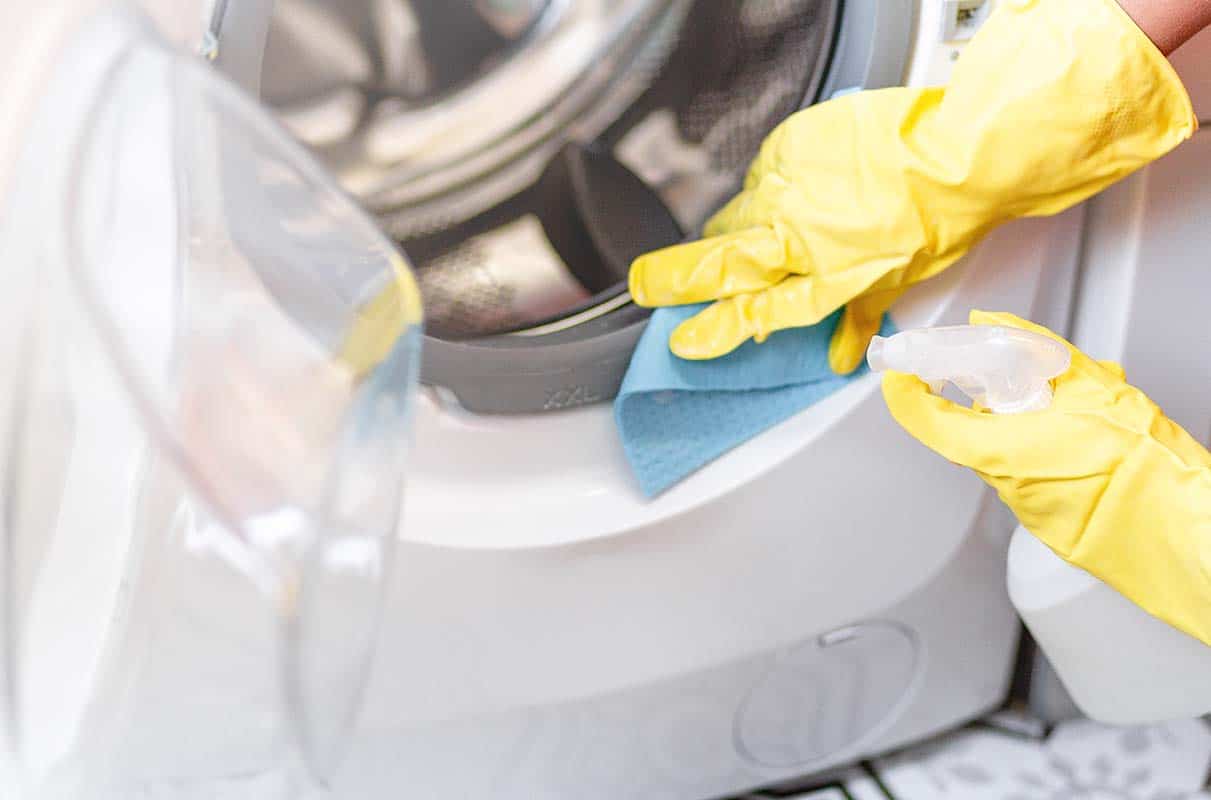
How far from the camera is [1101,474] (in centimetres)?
61

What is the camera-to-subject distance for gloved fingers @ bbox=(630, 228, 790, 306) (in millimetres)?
667

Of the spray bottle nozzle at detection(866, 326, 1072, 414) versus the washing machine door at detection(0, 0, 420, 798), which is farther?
the spray bottle nozzle at detection(866, 326, 1072, 414)

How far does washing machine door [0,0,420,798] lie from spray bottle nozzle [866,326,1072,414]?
29cm

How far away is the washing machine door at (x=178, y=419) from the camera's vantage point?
14.2 inches

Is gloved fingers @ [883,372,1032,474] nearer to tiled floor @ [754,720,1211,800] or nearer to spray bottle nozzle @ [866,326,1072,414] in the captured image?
spray bottle nozzle @ [866,326,1072,414]

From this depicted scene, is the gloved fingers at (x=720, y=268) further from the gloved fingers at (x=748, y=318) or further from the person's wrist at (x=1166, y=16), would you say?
the person's wrist at (x=1166, y=16)

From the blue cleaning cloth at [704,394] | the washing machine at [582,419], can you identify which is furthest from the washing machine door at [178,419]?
the blue cleaning cloth at [704,394]

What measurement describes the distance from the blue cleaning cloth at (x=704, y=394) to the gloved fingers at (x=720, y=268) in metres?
0.01

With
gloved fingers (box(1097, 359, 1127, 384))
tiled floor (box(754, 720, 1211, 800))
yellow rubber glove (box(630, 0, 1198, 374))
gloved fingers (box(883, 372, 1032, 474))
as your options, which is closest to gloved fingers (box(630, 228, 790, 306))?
yellow rubber glove (box(630, 0, 1198, 374))

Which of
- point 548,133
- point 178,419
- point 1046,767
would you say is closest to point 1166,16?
point 548,133

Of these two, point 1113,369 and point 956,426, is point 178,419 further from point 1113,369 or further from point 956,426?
point 1113,369

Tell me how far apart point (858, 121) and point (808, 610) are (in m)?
0.35

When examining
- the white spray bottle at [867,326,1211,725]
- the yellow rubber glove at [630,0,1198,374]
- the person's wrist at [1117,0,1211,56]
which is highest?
the person's wrist at [1117,0,1211,56]

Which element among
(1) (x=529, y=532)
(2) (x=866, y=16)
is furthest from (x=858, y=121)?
(1) (x=529, y=532)
